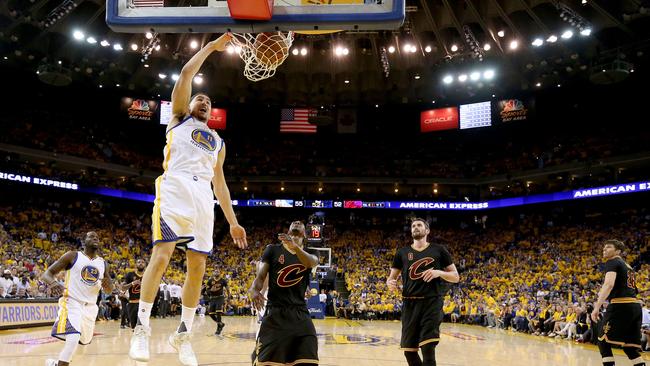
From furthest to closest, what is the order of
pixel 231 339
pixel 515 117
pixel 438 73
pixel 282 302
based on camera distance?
1. pixel 515 117
2. pixel 438 73
3. pixel 231 339
4. pixel 282 302

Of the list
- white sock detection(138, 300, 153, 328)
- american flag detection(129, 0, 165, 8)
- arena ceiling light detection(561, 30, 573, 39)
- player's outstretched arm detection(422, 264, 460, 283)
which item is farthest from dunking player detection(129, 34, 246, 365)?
arena ceiling light detection(561, 30, 573, 39)

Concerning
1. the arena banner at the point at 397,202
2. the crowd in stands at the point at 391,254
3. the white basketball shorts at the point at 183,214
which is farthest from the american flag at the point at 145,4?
the arena banner at the point at 397,202

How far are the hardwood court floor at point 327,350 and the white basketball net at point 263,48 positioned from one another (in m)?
5.34

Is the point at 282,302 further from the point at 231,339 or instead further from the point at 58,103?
the point at 58,103

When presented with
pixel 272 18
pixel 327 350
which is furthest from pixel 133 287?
pixel 272 18

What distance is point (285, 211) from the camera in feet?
126

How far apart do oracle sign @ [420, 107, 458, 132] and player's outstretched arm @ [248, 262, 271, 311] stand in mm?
31335

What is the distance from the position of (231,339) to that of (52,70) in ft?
58.3

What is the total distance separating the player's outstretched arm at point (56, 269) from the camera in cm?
639

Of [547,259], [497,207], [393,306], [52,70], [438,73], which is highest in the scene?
[438,73]

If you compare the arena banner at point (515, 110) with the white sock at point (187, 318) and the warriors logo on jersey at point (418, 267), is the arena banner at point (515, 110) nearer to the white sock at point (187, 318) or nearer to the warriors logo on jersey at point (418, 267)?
the warriors logo on jersey at point (418, 267)

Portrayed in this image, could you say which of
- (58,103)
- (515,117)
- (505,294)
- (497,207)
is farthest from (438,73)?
(58,103)

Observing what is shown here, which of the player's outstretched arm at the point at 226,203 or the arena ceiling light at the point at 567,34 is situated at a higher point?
the arena ceiling light at the point at 567,34

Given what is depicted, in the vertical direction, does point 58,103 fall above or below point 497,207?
above
